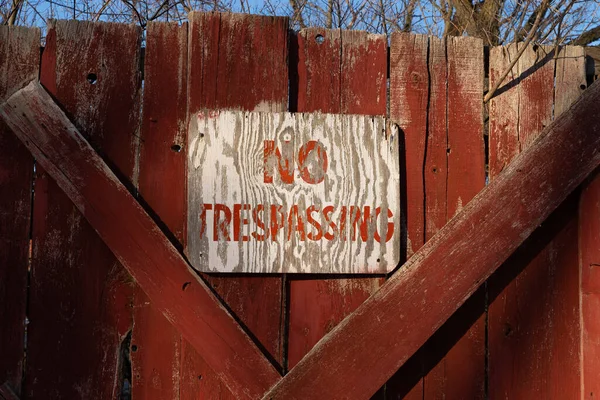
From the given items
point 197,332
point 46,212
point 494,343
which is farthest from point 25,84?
point 494,343

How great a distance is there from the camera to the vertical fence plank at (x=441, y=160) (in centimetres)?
238

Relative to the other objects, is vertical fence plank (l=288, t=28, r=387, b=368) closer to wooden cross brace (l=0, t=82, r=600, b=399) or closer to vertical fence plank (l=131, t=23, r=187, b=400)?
wooden cross brace (l=0, t=82, r=600, b=399)

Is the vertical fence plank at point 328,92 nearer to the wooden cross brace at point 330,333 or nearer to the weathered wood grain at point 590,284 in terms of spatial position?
the wooden cross brace at point 330,333

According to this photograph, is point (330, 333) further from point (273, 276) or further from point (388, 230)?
point (388, 230)

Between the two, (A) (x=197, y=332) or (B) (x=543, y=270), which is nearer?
(A) (x=197, y=332)

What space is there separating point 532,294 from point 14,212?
7.03 feet

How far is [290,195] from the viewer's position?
2.28 meters

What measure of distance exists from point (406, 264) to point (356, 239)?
23 cm

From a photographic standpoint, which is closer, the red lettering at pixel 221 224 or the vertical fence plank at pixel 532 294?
the red lettering at pixel 221 224

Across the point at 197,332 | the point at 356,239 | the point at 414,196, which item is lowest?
the point at 197,332

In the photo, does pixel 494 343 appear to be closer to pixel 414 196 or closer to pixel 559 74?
pixel 414 196

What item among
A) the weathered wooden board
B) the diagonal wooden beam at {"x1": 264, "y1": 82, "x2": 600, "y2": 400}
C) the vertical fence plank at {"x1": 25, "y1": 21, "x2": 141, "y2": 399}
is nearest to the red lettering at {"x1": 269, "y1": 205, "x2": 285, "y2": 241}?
the weathered wooden board

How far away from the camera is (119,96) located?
2316 mm

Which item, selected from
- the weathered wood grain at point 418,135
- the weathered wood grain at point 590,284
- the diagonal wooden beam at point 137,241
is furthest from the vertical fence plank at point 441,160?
the diagonal wooden beam at point 137,241
